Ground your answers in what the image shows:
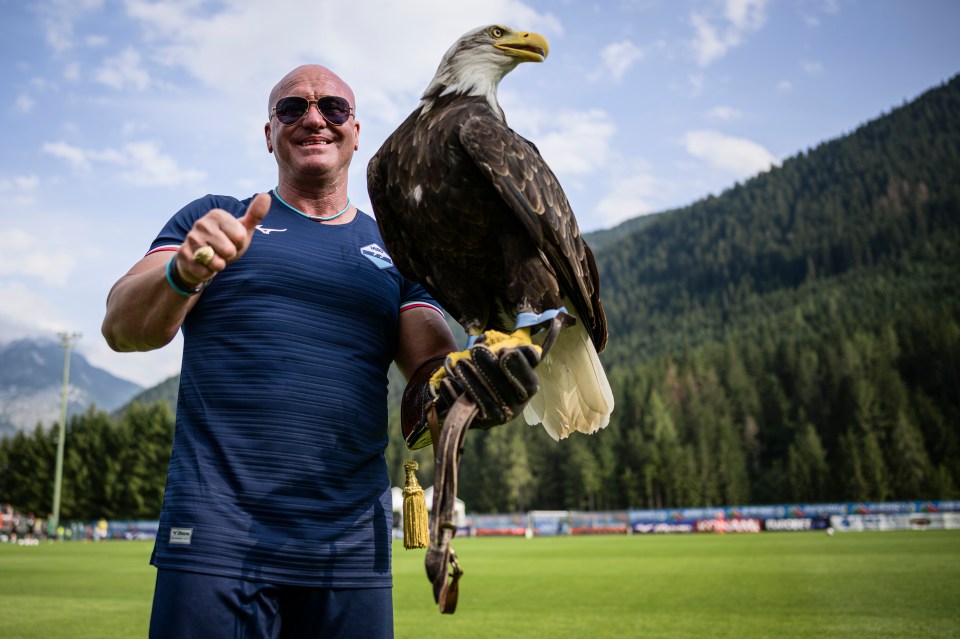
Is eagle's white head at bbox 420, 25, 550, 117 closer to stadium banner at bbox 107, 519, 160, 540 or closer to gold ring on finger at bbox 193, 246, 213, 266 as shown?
gold ring on finger at bbox 193, 246, 213, 266

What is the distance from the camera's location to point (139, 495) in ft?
202

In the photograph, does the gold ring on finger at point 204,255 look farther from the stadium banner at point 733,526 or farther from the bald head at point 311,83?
the stadium banner at point 733,526

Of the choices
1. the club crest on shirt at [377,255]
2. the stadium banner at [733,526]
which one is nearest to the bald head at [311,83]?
the club crest on shirt at [377,255]

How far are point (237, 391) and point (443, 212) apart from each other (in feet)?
2.81

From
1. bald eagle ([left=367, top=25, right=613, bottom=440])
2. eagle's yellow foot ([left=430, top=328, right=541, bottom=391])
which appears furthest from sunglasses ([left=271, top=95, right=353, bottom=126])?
eagle's yellow foot ([left=430, top=328, right=541, bottom=391])

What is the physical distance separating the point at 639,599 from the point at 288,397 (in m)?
10.1

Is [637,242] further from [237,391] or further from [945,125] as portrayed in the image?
[237,391]

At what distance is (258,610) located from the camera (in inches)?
81.6

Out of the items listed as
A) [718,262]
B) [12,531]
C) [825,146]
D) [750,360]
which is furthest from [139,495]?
[825,146]

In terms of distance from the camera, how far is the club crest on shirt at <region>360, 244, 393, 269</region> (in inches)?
97.6

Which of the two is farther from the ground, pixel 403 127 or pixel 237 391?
pixel 403 127

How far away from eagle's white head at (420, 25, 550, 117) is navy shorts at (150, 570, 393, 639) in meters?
1.57

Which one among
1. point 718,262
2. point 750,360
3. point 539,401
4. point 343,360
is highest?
point 718,262

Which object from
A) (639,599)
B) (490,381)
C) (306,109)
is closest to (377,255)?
(306,109)
